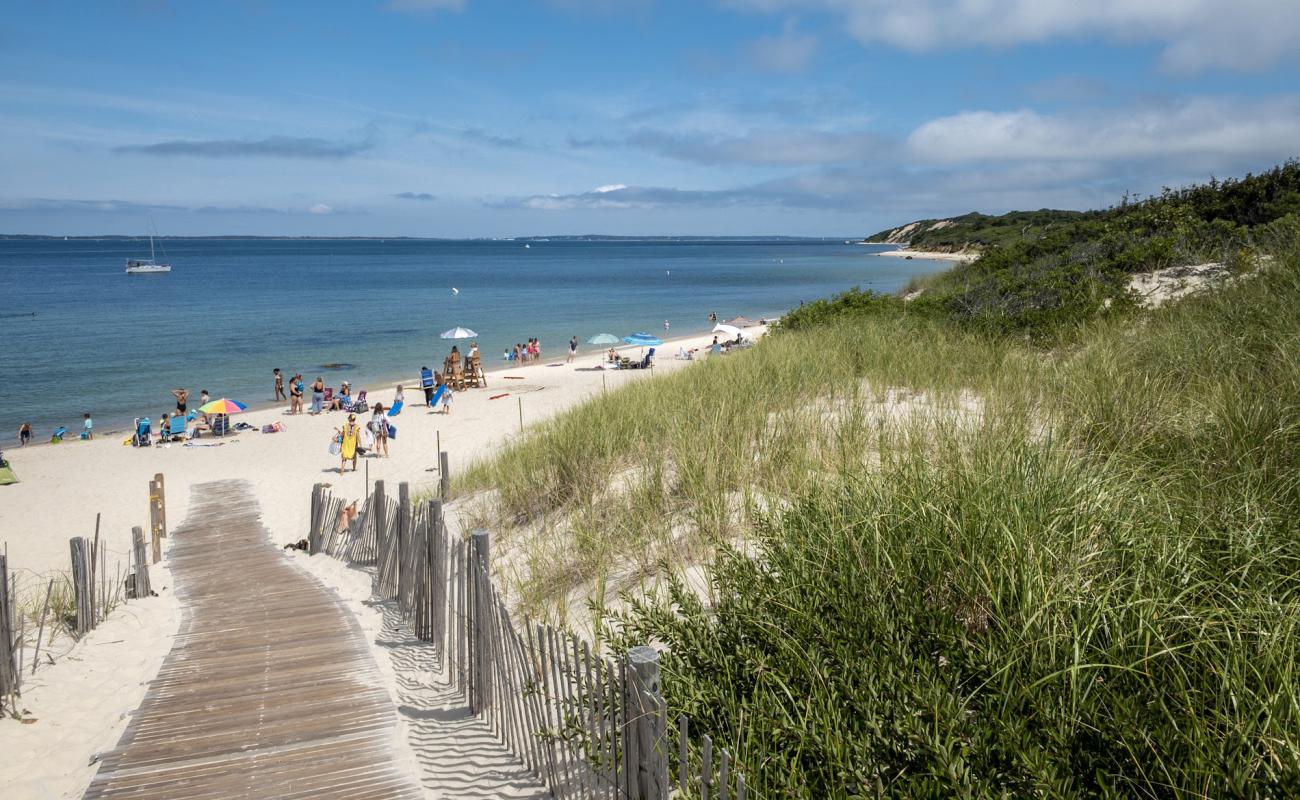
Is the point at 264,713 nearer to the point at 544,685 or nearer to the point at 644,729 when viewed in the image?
the point at 544,685

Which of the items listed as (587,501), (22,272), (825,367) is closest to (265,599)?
(587,501)

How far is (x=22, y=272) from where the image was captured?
97.6 metres

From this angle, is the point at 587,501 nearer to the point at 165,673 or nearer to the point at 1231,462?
the point at 165,673

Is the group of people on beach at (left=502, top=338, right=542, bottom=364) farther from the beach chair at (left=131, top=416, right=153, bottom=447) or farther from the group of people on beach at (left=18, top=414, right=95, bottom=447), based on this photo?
the group of people on beach at (left=18, top=414, right=95, bottom=447)

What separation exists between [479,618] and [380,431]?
14.0 meters

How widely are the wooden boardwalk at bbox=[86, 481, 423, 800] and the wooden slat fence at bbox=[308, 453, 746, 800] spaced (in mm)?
578

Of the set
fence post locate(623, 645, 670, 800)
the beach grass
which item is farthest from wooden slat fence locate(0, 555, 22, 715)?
fence post locate(623, 645, 670, 800)

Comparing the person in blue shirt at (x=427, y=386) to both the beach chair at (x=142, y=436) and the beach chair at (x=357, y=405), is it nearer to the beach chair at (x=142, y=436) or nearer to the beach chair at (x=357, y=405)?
the beach chair at (x=357, y=405)

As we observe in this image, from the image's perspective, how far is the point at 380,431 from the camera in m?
18.0

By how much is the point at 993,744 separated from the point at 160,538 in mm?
12406

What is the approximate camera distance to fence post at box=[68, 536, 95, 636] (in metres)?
7.28

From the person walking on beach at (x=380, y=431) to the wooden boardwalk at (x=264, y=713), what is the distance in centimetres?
985

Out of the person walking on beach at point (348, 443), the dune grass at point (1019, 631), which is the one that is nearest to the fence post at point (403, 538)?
the dune grass at point (1019, 631)

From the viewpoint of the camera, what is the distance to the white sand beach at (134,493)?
561 cm
